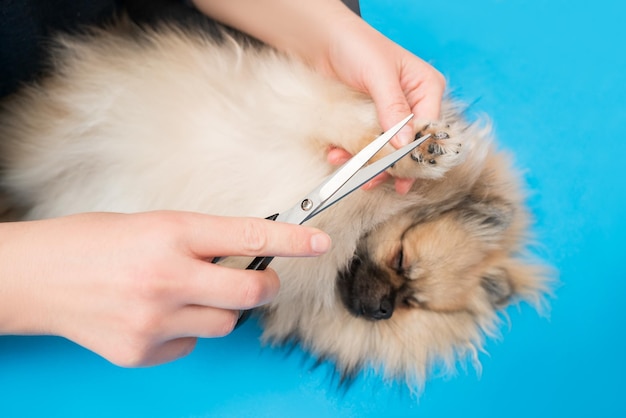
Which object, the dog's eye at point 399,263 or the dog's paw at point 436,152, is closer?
the dog's paw at point 436,152

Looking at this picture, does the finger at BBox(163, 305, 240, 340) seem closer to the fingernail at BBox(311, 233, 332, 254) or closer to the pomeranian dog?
the fingernail at BBox(311, 233, 332, 254)

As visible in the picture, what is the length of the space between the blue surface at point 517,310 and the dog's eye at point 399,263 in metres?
0.45

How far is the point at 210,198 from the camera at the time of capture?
4.73 feet

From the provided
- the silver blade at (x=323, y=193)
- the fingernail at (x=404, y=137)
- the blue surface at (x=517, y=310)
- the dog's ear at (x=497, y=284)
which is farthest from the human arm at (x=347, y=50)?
the blue surface at (x=517, y=310)

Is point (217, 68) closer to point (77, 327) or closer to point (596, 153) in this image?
point (77, 327)

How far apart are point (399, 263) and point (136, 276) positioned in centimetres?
86

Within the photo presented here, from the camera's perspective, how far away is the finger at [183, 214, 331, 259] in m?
0.88

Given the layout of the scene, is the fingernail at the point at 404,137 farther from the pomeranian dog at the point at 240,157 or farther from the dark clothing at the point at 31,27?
the dark clothing at the point at 31,27

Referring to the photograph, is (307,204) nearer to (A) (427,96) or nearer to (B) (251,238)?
(B) (251,238)

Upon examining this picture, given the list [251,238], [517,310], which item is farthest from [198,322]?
[517,310]

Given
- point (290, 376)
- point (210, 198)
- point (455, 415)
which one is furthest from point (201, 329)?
point (455, 415)

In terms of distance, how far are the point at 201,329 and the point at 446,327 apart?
1.01m

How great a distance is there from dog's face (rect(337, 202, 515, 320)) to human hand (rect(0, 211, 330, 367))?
0.61m

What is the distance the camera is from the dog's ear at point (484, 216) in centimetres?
154
